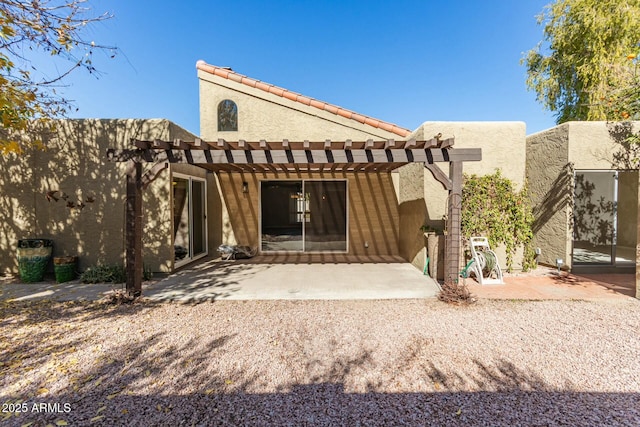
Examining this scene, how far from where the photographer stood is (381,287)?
5.52m

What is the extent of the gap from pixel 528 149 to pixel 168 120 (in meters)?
9.34

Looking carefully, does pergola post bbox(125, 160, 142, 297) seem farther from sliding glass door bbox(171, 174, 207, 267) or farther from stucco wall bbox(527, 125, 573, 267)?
stucco wall bbox(527, 125, 573, 267)

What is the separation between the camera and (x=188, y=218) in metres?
7.47

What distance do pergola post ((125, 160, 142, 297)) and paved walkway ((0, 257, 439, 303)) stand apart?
0.40m

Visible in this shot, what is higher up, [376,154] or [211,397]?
[376,154]

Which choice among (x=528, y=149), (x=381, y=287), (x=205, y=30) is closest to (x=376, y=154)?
(x=381, y=287)

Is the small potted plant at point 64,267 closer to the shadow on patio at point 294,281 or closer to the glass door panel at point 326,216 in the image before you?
the shadow on patio at point 294,281

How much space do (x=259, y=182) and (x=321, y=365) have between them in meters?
6.78

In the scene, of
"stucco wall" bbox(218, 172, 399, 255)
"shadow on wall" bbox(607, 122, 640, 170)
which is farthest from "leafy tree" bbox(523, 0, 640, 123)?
"stucco wall" bbox(218, 172, 399, 255)

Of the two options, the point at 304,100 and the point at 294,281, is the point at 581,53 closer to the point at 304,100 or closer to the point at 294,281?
the point at 304,100

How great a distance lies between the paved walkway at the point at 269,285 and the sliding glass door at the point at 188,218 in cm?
57

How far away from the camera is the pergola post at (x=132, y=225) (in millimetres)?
4855

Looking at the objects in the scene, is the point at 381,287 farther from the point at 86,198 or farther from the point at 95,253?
the point at 86,198

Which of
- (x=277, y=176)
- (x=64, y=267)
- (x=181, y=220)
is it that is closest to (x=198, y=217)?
(x=181, y=220)
